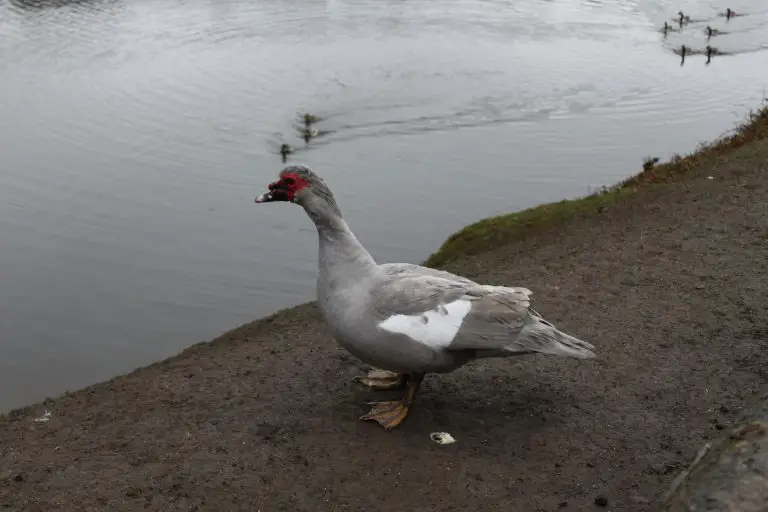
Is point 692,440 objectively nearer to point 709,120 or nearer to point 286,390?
point 286,390

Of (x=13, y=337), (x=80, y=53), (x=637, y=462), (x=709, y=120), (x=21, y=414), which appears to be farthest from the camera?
(x=80, y=53)

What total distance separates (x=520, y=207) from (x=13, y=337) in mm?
11739

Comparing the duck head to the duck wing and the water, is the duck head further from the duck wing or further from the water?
the water

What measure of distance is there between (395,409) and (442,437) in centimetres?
57

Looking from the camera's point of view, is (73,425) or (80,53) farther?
(80,53)

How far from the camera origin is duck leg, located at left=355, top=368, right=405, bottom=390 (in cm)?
847

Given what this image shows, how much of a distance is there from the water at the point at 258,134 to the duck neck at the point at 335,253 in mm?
6769

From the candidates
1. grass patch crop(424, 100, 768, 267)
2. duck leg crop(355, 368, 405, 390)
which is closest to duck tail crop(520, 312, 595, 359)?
duck leg crop(355, 368, 405, 390)

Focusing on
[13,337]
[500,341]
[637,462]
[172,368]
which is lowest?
[13,337]

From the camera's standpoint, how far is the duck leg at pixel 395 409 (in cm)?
764

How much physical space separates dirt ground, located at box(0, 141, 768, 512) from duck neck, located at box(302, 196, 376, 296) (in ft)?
4.99

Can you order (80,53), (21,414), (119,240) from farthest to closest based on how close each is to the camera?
(80,53)
(119,240)
(21,414)

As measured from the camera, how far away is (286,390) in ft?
28.8

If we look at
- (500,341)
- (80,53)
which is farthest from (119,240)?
(80,53)
